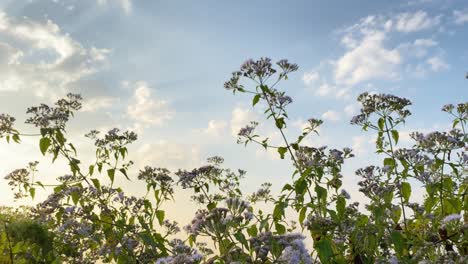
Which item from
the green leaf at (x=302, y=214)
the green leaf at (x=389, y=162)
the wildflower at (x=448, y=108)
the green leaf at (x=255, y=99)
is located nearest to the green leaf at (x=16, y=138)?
the green leaf at (x=255, y=99)

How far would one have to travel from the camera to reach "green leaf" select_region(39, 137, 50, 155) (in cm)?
849

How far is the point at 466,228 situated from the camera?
263 inches

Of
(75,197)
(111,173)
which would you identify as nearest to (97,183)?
(111,173)

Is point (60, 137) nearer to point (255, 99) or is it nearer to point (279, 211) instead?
point (255, 99)

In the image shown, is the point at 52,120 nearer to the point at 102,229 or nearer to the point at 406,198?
the point at 102,229

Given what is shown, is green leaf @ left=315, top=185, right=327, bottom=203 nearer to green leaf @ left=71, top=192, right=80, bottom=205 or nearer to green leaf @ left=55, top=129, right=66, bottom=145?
green leaf @ left=71, top=192, right=80, bottom=205

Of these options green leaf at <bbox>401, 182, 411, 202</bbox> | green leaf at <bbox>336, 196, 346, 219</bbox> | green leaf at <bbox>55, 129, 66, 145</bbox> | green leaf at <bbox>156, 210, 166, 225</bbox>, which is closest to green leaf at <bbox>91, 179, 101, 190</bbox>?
green leaf at <bbox>55, 129, 66, 145</bbox>

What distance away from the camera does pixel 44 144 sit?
8531 mm

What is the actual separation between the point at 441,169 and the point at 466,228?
2.00 metres

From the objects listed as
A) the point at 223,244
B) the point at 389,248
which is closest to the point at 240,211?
the point at 223,244

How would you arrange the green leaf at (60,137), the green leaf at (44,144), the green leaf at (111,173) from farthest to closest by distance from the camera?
the green leaf at (111,173) → the green leaf at (60,137) → the green leaf at (44,144)

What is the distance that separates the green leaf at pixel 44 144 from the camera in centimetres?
849

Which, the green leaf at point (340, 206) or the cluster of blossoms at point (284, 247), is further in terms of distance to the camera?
the green leaf at point (340, 206)

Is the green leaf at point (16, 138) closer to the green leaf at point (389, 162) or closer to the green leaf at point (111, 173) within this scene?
the green leaf at point (111, 173)
